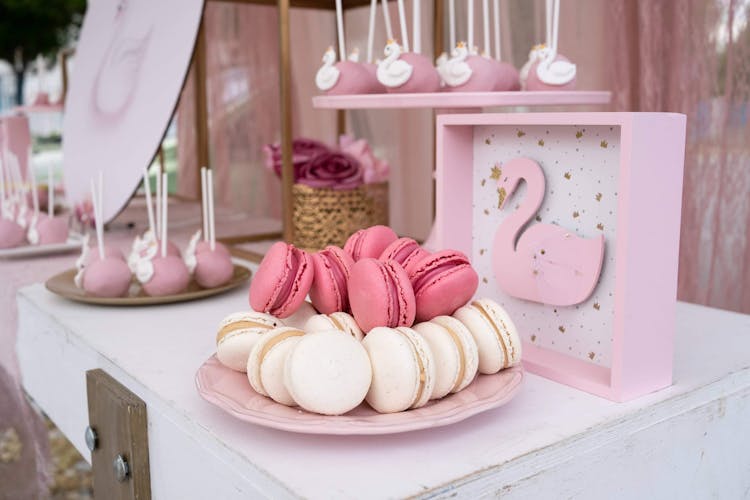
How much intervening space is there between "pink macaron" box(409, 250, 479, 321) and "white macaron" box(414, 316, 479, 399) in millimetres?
26

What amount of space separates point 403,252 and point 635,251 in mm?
188

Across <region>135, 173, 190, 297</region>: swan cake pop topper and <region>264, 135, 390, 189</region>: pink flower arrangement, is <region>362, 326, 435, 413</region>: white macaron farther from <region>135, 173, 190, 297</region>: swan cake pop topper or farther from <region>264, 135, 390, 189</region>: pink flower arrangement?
<region>264, 135, 390, 189</region>: pink flower arrangement

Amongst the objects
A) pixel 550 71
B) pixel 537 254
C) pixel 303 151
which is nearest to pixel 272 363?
pixel 537 254

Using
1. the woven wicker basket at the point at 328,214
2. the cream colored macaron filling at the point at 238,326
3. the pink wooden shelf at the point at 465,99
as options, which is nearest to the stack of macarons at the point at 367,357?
the cream colored macaron filling at the point at 238,326

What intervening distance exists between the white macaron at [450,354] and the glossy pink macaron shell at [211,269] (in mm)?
467

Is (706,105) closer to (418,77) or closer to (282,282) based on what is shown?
(418,77)

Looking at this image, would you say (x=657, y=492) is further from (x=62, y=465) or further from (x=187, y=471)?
(x=62, y=465)

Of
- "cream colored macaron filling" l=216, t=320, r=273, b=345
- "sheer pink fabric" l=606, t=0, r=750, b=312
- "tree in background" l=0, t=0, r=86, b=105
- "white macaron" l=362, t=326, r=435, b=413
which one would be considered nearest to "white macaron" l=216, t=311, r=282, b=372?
"cream colored macaron filling" l=216, t=320, r=273, b=345

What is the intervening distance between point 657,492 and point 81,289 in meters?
0.73

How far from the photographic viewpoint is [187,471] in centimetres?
59

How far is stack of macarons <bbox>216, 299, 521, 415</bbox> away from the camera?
1.65 feet

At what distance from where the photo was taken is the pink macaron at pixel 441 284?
1.94ft

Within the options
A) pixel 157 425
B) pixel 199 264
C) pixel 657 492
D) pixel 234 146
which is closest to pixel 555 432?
pixel 657 492

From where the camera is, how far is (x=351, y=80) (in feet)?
3.06
